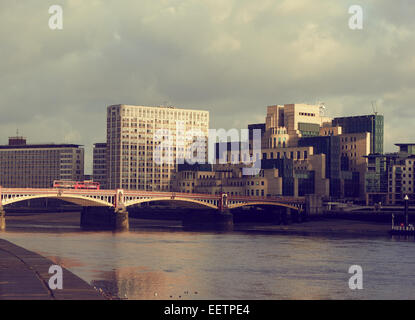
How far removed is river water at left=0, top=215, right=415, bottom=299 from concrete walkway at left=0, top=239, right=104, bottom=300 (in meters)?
4.17

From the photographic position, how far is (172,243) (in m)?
156

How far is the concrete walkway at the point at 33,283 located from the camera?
70.0m

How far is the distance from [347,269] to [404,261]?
46.9 feet

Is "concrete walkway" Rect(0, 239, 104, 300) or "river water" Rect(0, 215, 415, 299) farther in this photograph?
"river water" Rect(0, 215, 415, 299)

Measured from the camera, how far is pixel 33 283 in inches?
3054

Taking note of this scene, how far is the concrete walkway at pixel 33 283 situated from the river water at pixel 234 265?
13.7 feet

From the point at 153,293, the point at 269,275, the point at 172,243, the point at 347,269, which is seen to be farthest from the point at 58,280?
the point at 172,243

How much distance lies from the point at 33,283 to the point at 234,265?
4092cm

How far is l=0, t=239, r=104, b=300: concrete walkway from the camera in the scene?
230 ft

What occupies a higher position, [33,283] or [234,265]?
[33,283]

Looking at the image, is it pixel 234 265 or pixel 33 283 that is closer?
pixel 33 283

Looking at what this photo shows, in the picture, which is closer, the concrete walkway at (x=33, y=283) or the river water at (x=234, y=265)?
the concrete walkway at (x=33, y=283)
